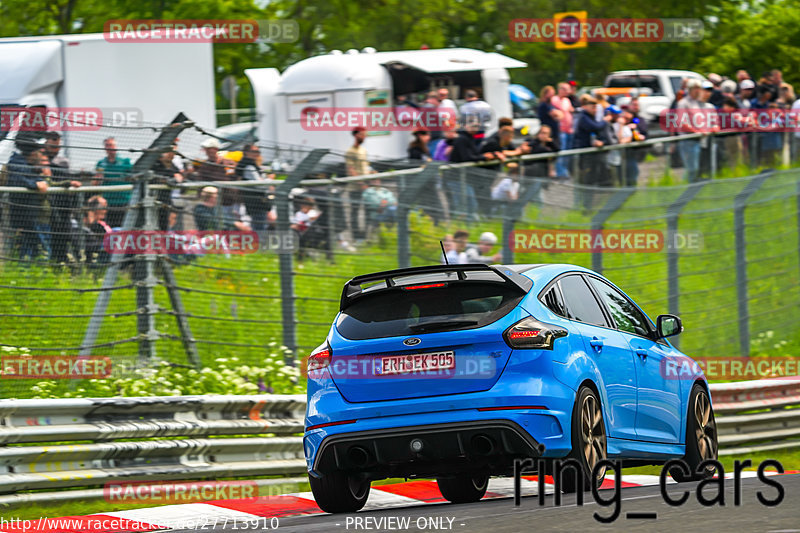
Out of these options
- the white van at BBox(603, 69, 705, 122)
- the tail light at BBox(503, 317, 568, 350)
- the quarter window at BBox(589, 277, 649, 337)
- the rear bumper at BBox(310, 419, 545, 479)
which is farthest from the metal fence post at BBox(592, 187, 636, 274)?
the white van at BBox(603, 69, 705, 122)

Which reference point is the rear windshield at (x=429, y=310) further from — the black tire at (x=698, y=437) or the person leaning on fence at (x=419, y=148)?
the person leaning on fence at (x=419, y=148)

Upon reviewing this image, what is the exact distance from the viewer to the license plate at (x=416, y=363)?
8336 millimetres

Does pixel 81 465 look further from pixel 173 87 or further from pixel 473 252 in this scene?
pixel 173 87

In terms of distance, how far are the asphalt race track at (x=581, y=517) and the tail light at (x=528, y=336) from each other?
35.5 inches

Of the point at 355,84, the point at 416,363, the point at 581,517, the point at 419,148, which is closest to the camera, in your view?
the point at 581,517

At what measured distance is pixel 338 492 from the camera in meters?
8.92

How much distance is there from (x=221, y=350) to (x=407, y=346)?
482 centimetres

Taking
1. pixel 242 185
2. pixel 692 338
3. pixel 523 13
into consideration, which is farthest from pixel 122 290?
pixel 523 13

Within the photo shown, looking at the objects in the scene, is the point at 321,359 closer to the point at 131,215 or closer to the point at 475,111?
the point at 131,215

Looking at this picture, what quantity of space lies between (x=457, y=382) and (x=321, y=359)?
92 centimetres

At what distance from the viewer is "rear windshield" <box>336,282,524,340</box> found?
332 inches

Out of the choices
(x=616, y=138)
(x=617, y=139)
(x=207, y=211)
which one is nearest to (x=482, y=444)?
(x=207, y=211)
